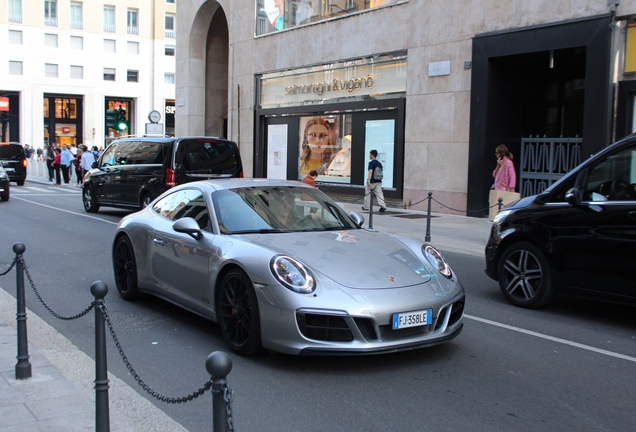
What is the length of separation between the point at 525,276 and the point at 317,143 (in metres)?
16.6

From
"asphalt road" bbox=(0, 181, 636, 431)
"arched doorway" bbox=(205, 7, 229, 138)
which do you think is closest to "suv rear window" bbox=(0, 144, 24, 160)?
"arched doorway" bbox=(205, 7, 229, 138)

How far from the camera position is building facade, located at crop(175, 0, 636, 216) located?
50.2 ft

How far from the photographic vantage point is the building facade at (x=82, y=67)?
60.9 meters

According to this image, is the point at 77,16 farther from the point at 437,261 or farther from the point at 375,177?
the point at 437,261

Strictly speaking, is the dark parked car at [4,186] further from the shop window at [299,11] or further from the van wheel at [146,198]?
the shop window at [299,11]

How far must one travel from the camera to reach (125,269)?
7.58 m

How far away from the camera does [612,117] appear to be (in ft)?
48.6

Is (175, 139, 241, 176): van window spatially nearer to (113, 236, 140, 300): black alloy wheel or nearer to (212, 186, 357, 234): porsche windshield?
(113, 236, 140, 300): black alloy wheel

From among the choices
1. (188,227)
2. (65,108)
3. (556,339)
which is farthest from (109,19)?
(556,339)

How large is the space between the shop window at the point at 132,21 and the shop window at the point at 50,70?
798cm

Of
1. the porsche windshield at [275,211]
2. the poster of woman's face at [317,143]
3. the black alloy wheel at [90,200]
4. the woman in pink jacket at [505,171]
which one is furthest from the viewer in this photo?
the poster of woman's face at [317,143]

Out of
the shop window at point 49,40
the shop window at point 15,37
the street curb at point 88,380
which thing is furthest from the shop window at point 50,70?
the street curb at point 88,380

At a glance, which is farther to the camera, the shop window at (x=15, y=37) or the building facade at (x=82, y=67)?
the building facade at (x=82, y=67)

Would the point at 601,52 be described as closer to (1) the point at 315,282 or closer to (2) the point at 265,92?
(1) the point at 315,282
